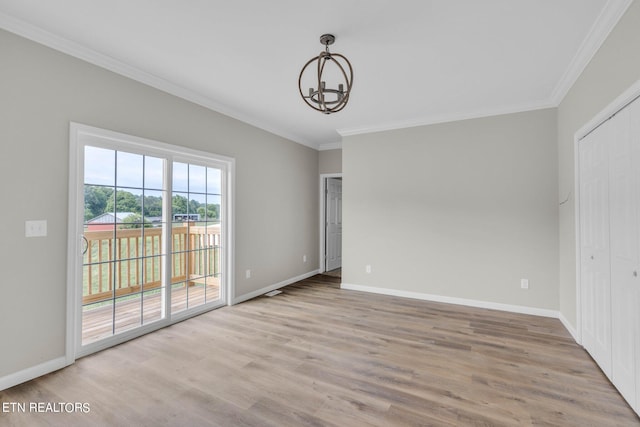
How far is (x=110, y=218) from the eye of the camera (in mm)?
2844

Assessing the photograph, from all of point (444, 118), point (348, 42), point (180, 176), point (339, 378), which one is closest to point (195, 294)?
point (180, 176)

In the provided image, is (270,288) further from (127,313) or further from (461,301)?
(461,301)

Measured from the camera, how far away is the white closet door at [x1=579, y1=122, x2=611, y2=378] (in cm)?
235

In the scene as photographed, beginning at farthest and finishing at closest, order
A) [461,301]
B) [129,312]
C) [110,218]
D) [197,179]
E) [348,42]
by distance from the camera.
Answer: [461,301], [197,179], [129,312], [110,218], [348,42]

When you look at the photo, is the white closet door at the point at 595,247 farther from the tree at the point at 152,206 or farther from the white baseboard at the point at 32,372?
the white baseboard at the point at 32,372

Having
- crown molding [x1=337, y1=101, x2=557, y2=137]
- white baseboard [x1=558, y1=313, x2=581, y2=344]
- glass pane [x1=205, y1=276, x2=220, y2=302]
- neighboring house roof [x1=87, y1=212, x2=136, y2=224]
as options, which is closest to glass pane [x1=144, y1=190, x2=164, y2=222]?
neighboring house roof [x1=87, y1=212, x2=136, y2=224]

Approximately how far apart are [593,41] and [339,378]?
334 centimetres

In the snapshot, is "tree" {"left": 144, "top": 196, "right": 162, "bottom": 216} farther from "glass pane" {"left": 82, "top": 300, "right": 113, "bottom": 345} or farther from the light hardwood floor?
the light hardwood floor

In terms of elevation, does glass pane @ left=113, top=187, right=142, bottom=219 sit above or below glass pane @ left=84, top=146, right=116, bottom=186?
below

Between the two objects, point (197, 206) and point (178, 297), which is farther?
point (197, 206)

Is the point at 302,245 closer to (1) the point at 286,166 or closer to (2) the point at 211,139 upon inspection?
(1) the point at 286,166

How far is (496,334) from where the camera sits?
3174 millimetres

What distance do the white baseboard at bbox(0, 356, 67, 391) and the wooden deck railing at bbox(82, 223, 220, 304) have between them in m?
0.49

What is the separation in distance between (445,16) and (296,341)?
10.0ft
